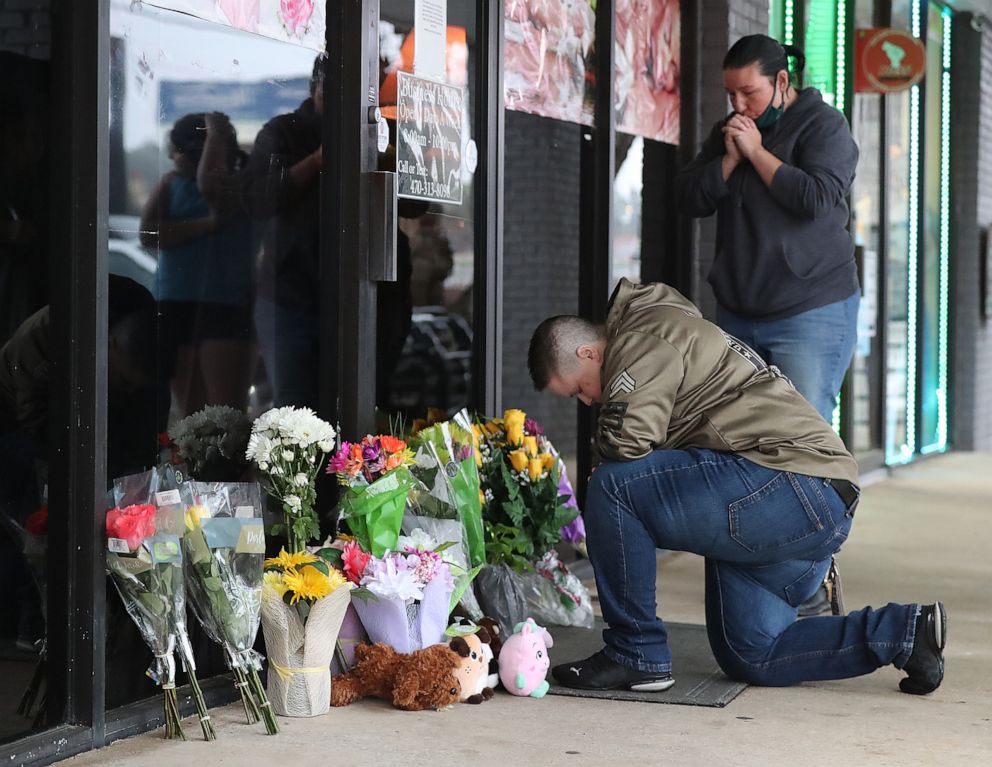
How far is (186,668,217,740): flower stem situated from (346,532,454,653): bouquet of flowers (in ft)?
1.40

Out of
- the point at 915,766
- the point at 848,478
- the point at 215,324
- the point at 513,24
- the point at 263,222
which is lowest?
the point at 915,766

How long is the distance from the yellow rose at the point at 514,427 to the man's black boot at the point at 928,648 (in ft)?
4.20

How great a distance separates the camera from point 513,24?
4926 mm

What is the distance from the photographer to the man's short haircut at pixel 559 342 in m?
3.62

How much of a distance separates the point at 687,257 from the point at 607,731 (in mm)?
3115

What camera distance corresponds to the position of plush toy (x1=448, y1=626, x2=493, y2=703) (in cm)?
352

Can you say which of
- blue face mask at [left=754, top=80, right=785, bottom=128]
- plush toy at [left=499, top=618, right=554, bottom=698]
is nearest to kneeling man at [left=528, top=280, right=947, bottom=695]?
plush toy at [left=499, top=618, right=554, bottom=698]

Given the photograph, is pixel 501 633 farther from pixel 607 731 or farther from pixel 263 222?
pixel 263 222

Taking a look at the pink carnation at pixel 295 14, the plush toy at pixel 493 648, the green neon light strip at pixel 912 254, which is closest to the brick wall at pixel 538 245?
the pink carnation at pixel 295 14

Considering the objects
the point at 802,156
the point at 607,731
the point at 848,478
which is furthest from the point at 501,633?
the point at 802,156

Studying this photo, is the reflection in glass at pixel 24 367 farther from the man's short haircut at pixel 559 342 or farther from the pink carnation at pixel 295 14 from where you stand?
the man's short haircut at pixel 559 342

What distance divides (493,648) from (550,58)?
223 centimetres

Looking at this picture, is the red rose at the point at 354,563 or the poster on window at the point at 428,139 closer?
the red rose at the point at 354,563

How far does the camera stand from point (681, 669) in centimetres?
391
